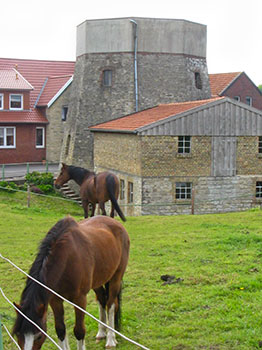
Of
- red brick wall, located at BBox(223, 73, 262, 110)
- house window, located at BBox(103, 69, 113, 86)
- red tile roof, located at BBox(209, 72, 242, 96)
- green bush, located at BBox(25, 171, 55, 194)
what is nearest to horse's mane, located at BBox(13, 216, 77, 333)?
green bush, located at BBox(25, 171, 55, 194)

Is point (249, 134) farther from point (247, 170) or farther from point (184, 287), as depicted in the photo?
point (184, 287)

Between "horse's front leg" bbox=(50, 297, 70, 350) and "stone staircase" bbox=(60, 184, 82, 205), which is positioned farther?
"stone staircase" bbox=(60, 184, 82, 205)

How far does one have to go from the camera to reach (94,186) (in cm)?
1875

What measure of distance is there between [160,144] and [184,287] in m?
16.2

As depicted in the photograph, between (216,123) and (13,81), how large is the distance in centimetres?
1924

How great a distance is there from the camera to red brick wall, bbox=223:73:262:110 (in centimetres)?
5269

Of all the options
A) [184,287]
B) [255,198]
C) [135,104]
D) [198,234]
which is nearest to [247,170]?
[255,198]

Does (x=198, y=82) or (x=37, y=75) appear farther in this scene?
(x=37, y=75)

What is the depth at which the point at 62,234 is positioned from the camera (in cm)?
695

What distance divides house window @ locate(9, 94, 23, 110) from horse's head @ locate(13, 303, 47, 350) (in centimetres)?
3617

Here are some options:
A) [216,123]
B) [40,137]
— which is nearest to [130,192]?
[216,123]

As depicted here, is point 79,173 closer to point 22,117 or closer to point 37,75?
point 22,117

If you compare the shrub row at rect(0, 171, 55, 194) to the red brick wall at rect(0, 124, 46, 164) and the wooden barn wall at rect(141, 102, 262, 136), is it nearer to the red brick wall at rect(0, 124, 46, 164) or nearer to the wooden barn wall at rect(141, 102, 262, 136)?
the red brick wall at rect(0, 124, 46, 164)

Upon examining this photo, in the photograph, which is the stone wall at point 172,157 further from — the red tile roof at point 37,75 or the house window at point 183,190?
the red tile roof at point 37,75
